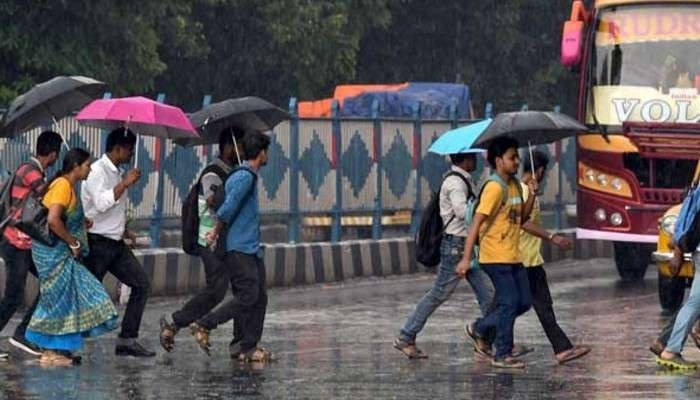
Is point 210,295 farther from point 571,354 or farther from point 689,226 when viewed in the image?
point 689,226

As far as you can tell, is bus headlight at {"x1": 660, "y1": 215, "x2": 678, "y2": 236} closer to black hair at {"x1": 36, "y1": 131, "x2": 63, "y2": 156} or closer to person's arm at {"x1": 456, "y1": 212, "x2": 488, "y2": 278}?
person's arm at {"x1": 456, "y1": 212, "x2": 488, "y2": 278}

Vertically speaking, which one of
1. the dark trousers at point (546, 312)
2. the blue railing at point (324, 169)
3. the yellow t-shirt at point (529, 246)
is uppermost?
the yellow t-shirt at point (529, 246)

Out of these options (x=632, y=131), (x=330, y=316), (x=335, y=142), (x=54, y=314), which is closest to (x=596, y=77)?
(x=632, y=131)

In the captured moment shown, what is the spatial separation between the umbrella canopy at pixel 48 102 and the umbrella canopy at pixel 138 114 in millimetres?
101

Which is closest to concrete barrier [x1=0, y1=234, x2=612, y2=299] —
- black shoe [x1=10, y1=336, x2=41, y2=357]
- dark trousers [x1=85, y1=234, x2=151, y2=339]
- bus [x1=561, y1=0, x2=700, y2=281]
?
bus [x1=561, y1=0, x2=700, y2=281]

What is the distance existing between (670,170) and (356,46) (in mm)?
24399

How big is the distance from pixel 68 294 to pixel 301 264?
895 cm

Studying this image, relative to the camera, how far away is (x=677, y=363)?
13.7 m

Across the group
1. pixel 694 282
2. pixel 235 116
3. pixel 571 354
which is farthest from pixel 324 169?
pixel 694 282

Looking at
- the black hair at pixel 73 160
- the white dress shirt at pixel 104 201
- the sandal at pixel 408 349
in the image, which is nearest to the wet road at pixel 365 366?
the sandal at pixel 408 349

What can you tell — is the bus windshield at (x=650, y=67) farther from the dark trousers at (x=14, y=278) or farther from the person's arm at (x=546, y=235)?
the dark trousers at (x=14, y=278)

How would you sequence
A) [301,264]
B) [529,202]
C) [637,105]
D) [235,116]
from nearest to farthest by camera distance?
[529,202] < [235,116] < [301,264] < [637,105]

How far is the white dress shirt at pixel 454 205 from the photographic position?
47.2ft

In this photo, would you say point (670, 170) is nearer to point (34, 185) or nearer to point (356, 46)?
point (34, 185)
